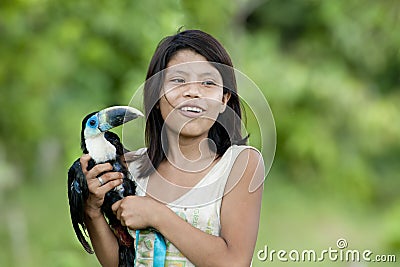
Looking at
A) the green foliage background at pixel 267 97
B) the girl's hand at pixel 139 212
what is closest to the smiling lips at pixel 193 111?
the girl's hand at pixel 139 212

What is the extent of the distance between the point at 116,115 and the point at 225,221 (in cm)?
22

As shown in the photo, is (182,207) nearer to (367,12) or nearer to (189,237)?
(189,237)

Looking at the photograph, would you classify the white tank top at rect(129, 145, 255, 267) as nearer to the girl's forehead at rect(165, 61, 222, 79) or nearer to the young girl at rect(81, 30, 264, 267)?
the young girl at rect(81, 30, 264, 267)

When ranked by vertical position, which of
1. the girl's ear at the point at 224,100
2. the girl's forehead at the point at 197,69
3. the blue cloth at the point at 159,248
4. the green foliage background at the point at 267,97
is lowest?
the blue cloth at the point at 159,248

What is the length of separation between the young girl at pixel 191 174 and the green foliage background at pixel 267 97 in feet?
5.18

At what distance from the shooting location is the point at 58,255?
3459 mm

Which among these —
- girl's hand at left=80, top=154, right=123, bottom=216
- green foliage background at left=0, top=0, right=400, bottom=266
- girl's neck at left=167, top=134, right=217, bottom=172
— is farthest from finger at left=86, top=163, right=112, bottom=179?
green foliage background at left=0, top=0, right=400, bottom=266

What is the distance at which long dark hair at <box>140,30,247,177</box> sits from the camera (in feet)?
3.67

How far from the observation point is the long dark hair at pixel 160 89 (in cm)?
112

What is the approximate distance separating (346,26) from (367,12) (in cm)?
181

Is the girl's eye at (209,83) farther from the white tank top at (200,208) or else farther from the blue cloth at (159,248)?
the blue cloth at (159,248)

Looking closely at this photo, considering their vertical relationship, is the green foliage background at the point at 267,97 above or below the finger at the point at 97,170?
above

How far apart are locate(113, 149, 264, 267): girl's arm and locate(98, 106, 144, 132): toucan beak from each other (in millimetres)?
112

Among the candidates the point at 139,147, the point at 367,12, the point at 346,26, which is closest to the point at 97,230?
the point at 139,147
